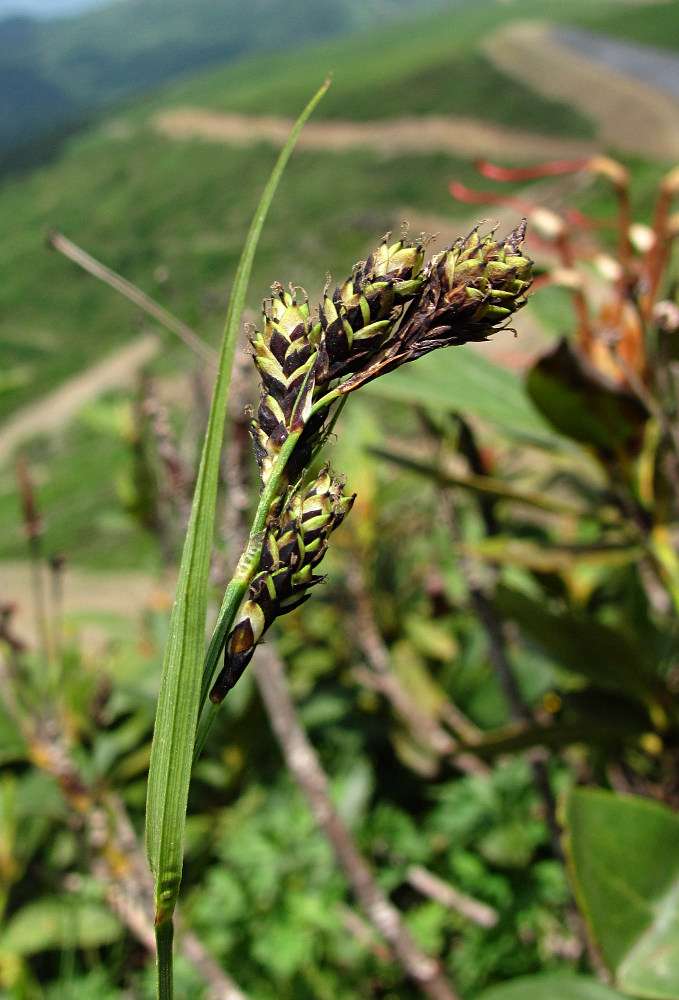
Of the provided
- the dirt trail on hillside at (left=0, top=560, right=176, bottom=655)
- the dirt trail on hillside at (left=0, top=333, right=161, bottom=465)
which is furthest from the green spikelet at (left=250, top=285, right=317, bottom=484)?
the dirt trail on hillside at (left=0, top=333, right=161, bottom=465)

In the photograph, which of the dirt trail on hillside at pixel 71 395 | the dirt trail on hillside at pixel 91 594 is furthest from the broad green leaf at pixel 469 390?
the dirt trail on hillside at pixel 71 395

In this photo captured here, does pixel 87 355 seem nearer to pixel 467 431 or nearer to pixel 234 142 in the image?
pixel 234 142

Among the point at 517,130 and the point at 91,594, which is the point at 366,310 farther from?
the point at 517,130

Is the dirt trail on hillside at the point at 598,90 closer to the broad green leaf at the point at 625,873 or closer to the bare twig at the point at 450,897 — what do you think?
the bare twig at the point at 450,897

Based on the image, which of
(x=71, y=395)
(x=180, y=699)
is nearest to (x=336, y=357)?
(x=180, y=699)

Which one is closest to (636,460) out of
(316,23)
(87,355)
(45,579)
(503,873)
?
(503,873)
